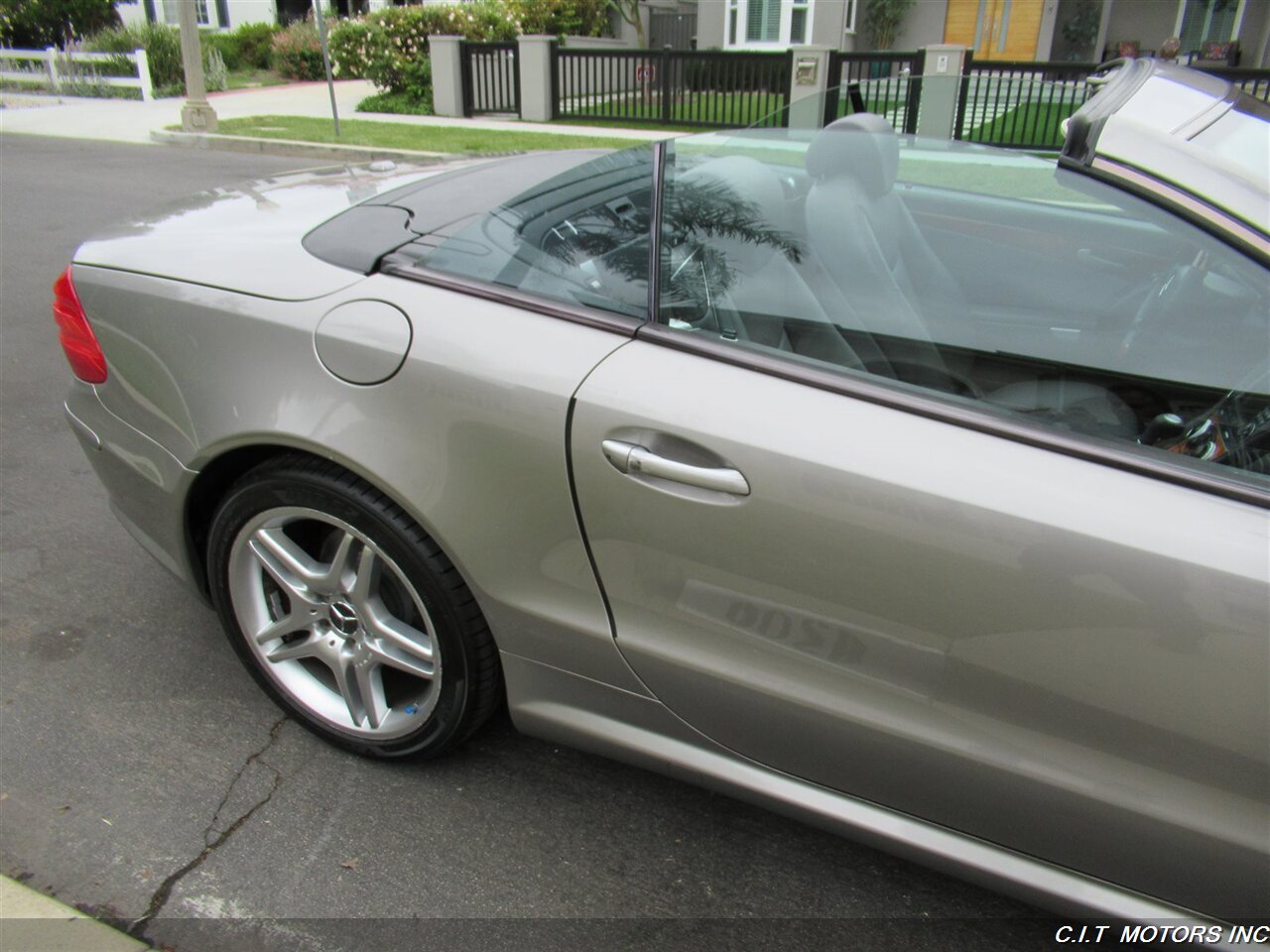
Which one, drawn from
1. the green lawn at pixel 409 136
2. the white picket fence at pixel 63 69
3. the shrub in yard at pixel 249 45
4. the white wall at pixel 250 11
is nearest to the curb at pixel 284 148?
the green lawn at pixel 409 136

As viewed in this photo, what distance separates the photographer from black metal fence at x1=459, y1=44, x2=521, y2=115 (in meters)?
15.4

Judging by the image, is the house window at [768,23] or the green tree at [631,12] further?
the house window at [768,23]

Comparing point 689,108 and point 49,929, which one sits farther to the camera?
point 689,108

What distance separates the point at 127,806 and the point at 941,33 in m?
22.5

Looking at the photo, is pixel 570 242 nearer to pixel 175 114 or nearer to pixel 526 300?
pixel 526 300

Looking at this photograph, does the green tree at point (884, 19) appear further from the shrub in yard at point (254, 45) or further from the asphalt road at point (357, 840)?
the asphalt road at point (357, 840)

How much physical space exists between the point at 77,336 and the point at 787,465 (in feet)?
5.80

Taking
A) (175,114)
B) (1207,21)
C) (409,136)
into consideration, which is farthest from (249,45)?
(1207,21)

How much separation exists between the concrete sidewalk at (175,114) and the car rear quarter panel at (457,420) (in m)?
10.5

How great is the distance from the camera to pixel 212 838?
210cm

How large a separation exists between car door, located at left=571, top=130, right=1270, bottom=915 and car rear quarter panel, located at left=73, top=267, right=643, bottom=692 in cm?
7

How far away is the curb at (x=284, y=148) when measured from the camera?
1139cm

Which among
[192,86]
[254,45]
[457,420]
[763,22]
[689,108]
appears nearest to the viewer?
[457,420]

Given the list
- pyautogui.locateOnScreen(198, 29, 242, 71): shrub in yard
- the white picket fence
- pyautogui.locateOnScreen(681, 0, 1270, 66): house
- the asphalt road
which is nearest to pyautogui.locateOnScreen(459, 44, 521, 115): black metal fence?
the white picket fence
